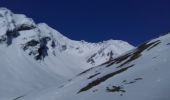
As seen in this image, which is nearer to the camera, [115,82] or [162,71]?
[162,71]

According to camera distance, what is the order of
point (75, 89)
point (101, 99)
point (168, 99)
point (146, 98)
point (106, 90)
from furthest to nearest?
1. point (75, 89)
2. point (106, 90)
3. point (101, 99)
4. point (146, 98)
5. point (168, 99)

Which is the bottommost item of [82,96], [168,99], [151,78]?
[168,99]

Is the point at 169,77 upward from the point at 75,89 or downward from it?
downward

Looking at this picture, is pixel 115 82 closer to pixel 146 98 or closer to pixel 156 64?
pixel 156 64

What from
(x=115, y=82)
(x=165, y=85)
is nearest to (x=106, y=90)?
(x=115, y=82)

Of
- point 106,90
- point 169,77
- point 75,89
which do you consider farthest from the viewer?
point 75,89

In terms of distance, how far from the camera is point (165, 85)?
129ft

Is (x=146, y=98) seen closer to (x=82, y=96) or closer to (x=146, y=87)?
(x=146, y=87)

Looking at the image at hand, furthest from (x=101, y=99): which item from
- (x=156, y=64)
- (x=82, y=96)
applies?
(x=156, y=64)

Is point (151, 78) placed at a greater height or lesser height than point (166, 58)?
lesser

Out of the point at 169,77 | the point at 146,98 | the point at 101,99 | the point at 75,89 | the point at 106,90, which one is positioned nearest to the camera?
the point at 146,98

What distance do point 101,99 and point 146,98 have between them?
23.7 feet

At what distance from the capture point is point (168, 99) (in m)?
35.3

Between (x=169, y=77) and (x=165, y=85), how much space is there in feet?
7.39
